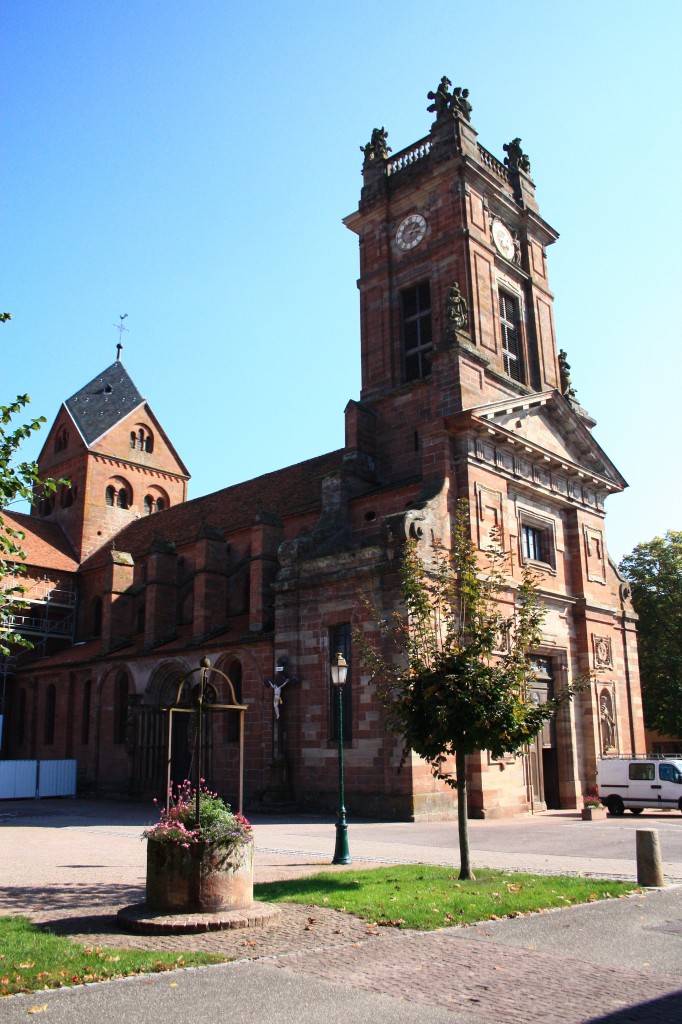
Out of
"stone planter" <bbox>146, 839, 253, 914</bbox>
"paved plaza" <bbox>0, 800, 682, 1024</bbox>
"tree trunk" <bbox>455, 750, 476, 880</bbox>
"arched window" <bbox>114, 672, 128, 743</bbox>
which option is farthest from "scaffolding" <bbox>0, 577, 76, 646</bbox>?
"stone planter" <bbox>146, 839, 253, 914</bbox>

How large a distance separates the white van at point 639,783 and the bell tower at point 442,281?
38.1 ft

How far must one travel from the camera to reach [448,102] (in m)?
33.6

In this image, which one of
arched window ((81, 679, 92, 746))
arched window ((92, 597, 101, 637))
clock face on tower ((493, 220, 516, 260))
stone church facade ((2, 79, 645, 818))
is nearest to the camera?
stone church facade ((2, 79, 645, 818))

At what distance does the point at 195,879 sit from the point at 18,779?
26.5 metres

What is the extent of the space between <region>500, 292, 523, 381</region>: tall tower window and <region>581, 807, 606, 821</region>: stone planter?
15.9m

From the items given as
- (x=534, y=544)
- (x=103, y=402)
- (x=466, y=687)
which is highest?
(x=103, y=402)

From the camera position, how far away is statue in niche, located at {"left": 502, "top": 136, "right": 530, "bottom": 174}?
119 ft

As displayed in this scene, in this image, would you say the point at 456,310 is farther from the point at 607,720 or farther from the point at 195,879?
the point at 195,879

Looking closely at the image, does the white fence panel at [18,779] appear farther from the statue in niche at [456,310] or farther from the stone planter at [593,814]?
the statue in niche at [456,310]

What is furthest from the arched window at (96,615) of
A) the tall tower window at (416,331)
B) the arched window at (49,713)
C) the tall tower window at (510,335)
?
the tall tower window at (510,335)

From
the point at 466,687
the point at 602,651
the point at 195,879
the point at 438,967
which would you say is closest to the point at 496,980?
the point at 438,967

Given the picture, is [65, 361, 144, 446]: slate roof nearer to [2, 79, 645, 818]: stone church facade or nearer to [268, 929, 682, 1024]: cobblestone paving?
[2, 79, 645, 818]: stone church facade

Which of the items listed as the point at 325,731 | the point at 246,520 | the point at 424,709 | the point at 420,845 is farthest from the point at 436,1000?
the point at 246,520

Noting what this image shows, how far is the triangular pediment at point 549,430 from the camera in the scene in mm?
27375
